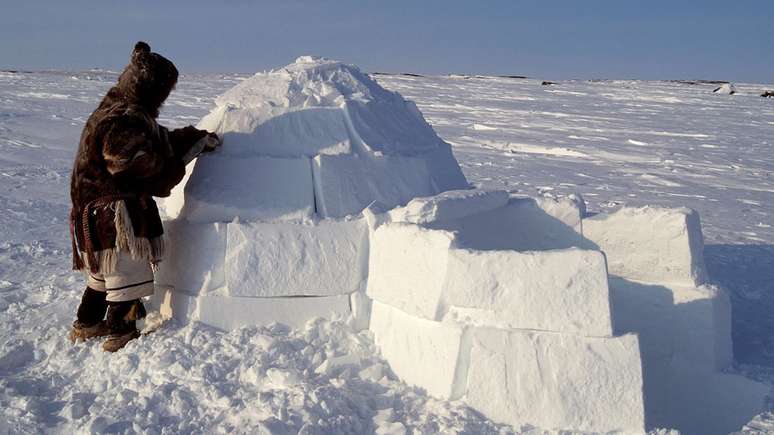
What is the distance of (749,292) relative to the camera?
497 centimetres

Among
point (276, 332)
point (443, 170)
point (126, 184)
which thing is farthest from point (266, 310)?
point (443, 170)

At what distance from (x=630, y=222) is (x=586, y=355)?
4.72ft

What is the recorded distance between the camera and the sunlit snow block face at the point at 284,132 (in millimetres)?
3582

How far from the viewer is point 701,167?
1152cm

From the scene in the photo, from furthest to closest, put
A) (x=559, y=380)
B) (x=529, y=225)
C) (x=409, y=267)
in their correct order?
(x=529, y=225) < (x=409, y=267) < (x=559, y=380)

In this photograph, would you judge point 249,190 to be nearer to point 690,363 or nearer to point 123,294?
point 123,294

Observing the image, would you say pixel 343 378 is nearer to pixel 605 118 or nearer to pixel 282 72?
pixel 282 72

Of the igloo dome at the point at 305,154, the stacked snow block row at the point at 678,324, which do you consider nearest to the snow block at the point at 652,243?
the stacked snow block row at the point at 678,324

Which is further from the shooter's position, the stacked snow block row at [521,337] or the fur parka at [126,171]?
the fur parka at [126,171]

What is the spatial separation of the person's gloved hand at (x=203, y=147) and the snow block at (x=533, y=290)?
149 centimetres

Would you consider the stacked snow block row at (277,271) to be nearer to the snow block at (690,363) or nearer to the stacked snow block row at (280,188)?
the stacked snow block row at (280,188)

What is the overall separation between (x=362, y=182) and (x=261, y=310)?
87 cm

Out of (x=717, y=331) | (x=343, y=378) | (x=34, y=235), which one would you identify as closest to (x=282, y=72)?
(x=343, y=378)

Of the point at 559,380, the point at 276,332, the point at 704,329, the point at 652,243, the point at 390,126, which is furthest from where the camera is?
the point at 390,126
